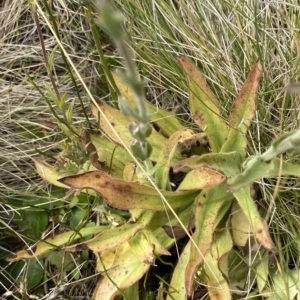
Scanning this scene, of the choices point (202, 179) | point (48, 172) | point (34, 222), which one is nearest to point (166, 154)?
point (202, 179)

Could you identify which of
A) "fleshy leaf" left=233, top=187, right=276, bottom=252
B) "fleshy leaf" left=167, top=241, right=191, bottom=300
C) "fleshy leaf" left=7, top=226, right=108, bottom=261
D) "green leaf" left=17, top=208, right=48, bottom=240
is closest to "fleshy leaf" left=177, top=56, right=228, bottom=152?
"fleshy leaf" left=233, top=187, right=276, bottom=252

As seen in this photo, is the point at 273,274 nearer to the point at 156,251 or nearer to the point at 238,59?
the point at 156,251

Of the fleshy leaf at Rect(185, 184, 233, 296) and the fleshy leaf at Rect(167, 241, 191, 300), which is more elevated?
the fleshy leaf at Rect(185, 184, 233, 296)

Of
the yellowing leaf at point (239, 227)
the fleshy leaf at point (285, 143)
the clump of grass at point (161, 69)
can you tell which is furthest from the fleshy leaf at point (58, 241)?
the fleshy leaf at point (285, 143)

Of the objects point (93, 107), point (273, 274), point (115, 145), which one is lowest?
point (273, 274)

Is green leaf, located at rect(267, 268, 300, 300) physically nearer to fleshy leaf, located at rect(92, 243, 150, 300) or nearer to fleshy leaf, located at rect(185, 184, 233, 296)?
fleshy leaf, located at rect(185, 184, 233, 296)

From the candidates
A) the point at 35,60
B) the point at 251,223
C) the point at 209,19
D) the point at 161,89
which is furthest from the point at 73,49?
the point at 251,223
